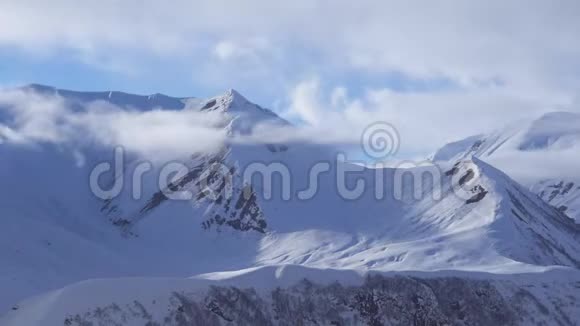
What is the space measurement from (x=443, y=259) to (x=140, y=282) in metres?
87.7

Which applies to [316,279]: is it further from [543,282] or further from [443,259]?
[443,259]

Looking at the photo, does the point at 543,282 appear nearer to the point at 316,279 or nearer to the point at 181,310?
the point at 316,279

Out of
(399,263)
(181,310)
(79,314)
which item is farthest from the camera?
(399,263)

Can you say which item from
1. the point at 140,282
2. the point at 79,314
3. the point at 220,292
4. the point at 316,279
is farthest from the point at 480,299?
the point at 79,314

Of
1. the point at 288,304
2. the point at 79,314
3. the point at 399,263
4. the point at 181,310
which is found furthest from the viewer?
the point at 399,263

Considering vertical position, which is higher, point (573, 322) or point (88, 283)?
point (88, 283)

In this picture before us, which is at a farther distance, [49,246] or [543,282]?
[49,246]

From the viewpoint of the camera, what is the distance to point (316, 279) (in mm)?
125000

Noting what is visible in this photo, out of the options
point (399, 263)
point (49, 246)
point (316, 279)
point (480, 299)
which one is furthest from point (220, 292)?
point (49, 246)

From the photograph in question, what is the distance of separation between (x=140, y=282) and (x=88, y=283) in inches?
255

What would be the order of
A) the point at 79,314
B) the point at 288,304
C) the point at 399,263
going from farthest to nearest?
the point at 399,263, the point at 288,304, the point at 79,314

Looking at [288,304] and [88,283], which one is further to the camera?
[288,304]

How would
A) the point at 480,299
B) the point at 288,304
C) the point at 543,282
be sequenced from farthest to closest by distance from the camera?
the point at 543,282
the point at 480,299
the point at 288,304

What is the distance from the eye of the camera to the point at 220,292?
116 metres
